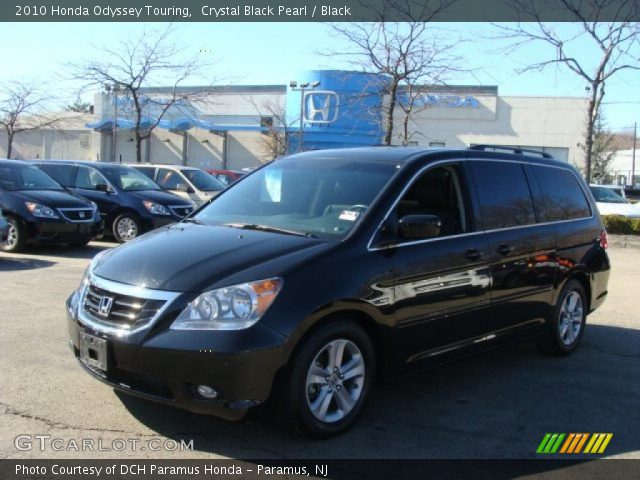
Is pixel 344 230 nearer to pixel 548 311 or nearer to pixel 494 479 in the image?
pixel 494 479

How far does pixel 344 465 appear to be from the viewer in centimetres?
379

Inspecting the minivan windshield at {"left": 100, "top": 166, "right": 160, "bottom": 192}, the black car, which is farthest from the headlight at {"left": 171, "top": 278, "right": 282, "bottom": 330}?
the minivan windshield at {"left": 100, "top": 166, "right": 160, "bottom": 192}

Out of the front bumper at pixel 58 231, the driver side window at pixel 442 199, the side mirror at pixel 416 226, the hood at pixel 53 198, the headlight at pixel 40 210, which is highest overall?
the driver side window at pixel 442 199

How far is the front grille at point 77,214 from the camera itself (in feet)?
38.1

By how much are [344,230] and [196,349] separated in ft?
4.40

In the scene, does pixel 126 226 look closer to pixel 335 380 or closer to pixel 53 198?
pixel 53 198

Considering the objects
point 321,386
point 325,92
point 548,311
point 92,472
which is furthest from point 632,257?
point 325,92

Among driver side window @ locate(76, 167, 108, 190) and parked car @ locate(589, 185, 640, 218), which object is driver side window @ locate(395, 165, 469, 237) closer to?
driver side window @ locate(76, 167, 108, 190)

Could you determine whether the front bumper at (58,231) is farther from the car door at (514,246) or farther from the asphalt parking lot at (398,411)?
the car door at (514,246)

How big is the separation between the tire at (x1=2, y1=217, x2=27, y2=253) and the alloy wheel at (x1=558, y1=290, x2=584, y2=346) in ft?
29.4

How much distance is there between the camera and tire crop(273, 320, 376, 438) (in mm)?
3850

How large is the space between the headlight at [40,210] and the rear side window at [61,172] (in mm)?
2781

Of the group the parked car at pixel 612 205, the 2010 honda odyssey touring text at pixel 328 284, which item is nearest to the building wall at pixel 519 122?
the parked car at pixel 612 205

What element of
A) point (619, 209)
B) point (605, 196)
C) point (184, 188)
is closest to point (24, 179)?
point (184, 188)
